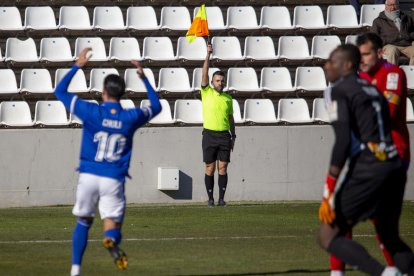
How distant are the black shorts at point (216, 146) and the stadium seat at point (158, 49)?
3061 millimetres

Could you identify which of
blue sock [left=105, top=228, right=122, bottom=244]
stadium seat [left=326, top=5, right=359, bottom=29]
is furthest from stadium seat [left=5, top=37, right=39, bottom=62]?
blue sock [left=105, top=228, right=122, bottom=244]

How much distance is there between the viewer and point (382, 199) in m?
7.93

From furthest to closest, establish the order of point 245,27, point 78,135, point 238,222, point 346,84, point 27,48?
point 245,27
point 27,48
point 78,135
point 238,222
point 346,84

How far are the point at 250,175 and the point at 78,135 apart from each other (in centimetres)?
332

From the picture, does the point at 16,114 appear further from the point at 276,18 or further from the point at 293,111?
the point at 276,18

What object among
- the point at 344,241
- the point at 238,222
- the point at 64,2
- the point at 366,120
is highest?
the point at 64,2

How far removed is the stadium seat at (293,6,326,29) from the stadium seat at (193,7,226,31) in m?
1.64

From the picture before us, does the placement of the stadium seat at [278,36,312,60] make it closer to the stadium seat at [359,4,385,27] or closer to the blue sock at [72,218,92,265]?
the stadium seat at [359,4,385,27]

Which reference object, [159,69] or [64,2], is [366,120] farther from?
[64,2]

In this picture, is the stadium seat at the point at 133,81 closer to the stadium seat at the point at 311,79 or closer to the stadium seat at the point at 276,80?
the stadium seat at the point at 276,80

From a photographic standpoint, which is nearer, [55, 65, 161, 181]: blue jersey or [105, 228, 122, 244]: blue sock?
[105, 228, 122, 244]: blue sock

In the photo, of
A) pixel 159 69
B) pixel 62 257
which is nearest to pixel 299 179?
pixel 159 69

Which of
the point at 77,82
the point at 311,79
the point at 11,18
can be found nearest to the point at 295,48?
the point at 311,79

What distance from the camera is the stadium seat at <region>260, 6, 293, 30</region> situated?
22.4m
